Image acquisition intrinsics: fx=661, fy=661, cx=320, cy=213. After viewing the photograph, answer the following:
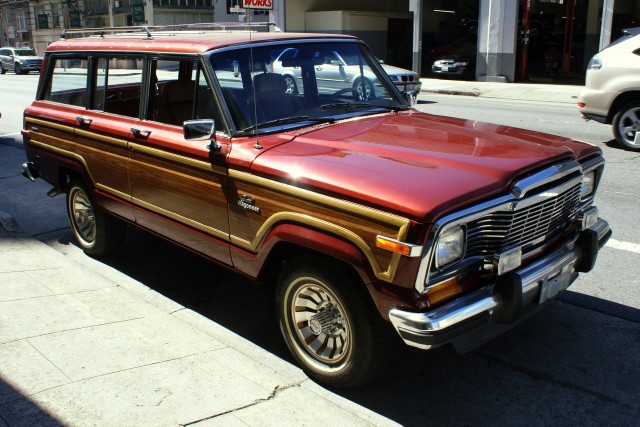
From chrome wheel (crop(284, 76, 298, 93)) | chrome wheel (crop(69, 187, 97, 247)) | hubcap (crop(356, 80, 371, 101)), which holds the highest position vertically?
chrome wheel (crop(284, 76, 298, 93))

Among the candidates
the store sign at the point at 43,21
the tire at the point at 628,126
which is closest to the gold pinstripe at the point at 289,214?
the tire at the point at 628,126

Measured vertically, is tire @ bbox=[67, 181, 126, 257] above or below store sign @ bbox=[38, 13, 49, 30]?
below

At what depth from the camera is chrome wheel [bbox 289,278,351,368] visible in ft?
12.0

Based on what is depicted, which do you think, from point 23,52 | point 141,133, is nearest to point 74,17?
point 23,52

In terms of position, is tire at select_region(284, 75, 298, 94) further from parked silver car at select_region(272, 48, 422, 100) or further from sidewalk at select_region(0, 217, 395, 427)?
sidewalk at select_region(0, 217, 395, 427)

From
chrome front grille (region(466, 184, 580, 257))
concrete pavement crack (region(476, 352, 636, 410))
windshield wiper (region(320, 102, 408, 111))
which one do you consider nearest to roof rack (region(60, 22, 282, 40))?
windshield wiper (region(320, 102, 408, 111))

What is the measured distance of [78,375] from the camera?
382 centimetres

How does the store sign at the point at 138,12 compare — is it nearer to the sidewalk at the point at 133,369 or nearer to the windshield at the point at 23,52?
the windshield at the point at 23,52

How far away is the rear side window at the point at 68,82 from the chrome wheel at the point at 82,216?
0.82 meters

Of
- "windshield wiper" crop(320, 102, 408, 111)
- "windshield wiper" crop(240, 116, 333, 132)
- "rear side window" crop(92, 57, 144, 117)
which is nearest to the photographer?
"windshield wiper" crop(240, 116, 333, 132)

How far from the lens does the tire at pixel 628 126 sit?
10023mm

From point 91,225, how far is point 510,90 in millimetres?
17639

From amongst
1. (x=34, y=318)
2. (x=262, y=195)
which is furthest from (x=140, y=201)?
(x=262, y=195)

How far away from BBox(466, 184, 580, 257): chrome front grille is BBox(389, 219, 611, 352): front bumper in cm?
14
